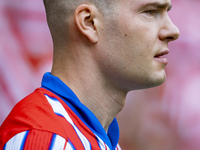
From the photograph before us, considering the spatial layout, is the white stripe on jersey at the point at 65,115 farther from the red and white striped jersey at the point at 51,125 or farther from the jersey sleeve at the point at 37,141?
the jersey sleeve at the point at 37,141

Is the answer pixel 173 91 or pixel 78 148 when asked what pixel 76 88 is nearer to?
pixel 78 148

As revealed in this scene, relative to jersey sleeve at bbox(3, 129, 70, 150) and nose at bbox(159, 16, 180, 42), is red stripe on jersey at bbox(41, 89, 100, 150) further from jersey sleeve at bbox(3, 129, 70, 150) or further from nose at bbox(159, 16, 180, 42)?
nose at bbox(159, 16, 180, 42)

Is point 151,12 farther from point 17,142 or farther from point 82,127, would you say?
point 17,142

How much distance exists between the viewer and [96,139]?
1.22 m

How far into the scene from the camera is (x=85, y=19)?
1289mm

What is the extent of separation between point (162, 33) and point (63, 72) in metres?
0.39

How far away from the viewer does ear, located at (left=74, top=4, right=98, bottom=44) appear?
4.15ft

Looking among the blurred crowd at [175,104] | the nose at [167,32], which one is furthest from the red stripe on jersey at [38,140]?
the blurred crowd at [175,104]

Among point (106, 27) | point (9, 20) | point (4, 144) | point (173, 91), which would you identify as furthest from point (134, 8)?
point (173, 91)

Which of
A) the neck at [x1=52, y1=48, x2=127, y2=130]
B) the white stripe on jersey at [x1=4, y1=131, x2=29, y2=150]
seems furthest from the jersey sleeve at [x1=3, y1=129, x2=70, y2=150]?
the neck at [x1=52, y1=48, x2=127, y2=130]

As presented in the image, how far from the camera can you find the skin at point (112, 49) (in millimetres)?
1269

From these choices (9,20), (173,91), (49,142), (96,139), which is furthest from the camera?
(173,91)

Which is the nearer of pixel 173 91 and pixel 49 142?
pixel 49 142

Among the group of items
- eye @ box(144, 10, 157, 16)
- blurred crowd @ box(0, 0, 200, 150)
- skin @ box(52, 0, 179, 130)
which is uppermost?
eye @ box(144, 10, 157, 16)
